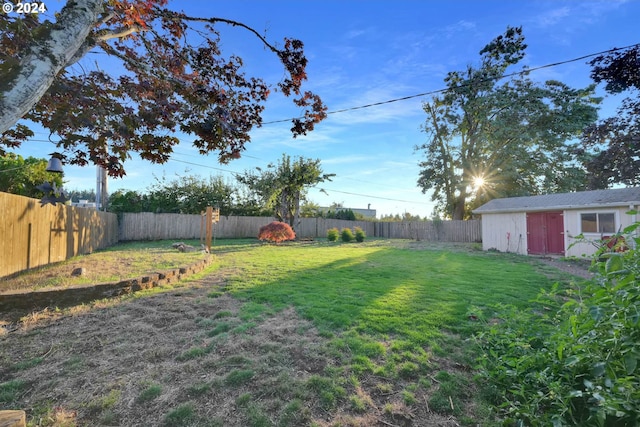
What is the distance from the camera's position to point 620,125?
1045cm

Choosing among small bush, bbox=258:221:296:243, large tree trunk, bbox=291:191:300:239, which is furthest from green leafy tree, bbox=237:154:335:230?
small bush, bbox=258:221:296:243

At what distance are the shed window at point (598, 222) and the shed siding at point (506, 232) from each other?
218 cm

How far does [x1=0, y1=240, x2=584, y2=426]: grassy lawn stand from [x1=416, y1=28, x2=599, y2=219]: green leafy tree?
16.6 metres

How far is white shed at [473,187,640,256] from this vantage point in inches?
422

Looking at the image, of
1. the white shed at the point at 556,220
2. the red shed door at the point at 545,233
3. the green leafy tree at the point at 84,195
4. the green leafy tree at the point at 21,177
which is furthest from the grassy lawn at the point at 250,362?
the green leafy tree at the point at 84,195

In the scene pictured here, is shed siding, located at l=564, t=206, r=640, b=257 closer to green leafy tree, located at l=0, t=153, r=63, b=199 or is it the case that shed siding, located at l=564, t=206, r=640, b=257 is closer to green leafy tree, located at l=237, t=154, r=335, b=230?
green leafy tree, located at l=237, t=154, r=335, b=230

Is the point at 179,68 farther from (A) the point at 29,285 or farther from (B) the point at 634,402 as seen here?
(B) the point at 634,402

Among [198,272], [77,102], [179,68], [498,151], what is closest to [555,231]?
[498,151]

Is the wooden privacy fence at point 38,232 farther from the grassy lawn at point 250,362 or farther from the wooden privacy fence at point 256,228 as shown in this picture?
the wooden privacy fence at point 256,228

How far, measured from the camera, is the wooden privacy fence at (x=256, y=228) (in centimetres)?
1507

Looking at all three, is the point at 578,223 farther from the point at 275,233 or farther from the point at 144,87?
the point at 144,87

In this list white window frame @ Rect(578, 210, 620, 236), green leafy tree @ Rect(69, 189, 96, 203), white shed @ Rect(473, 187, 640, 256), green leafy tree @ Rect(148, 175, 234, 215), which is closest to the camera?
white window frame @ Rect(578, 210, 620, 236)

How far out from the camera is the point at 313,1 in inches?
220

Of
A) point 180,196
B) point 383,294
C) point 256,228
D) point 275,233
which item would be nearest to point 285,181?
point 256,228
